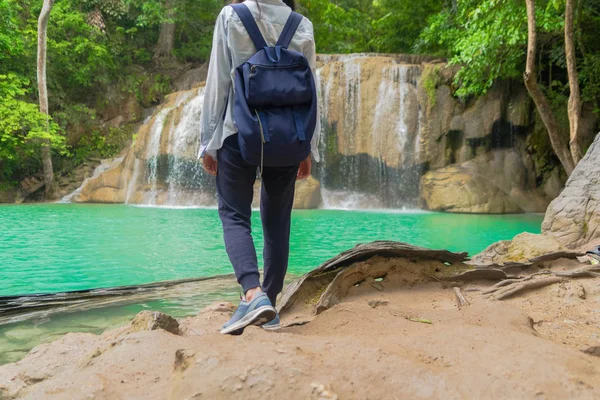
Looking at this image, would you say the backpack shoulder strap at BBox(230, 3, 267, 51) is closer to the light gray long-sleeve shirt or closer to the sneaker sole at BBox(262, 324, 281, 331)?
the light gray long-sleeve shirt

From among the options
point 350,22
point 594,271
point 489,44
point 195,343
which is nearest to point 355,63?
point 489,44

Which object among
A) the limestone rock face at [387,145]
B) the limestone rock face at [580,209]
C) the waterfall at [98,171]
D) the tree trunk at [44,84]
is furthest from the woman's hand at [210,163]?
the tree trunk at [44,84]

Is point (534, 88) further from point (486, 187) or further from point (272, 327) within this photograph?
point (272, 327)

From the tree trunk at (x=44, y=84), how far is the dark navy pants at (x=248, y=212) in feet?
49.1

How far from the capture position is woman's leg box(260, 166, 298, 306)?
2.13 meters

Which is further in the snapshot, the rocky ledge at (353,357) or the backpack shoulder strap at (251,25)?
the backpack shoulder strap at (251,25)

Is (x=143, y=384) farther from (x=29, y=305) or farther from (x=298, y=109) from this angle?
(x=29, y=305)

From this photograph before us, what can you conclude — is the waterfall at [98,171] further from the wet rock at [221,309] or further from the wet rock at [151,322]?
the wet rock at [151,322]

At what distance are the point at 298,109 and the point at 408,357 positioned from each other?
104 centimetres

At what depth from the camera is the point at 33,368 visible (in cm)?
169

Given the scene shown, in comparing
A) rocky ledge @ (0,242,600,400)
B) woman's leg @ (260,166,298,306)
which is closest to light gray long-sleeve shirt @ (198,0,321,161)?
woman's leg @ (260,166,298,306)

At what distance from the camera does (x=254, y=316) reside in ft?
6.04

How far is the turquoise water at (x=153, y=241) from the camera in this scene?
474cm

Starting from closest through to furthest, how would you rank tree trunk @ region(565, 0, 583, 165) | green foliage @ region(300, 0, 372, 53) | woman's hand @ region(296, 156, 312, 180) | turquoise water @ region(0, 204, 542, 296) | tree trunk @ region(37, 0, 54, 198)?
woman's hand @ region(296, 156, 312, 180) → turquoise water @ region(0, 204, 542, 296) → tree trunk @ region(565, 0, 583, 165) → tree trunk @ region(37, 0, 54, 198) → green foliage @ region(300, 0, 372, 53)
